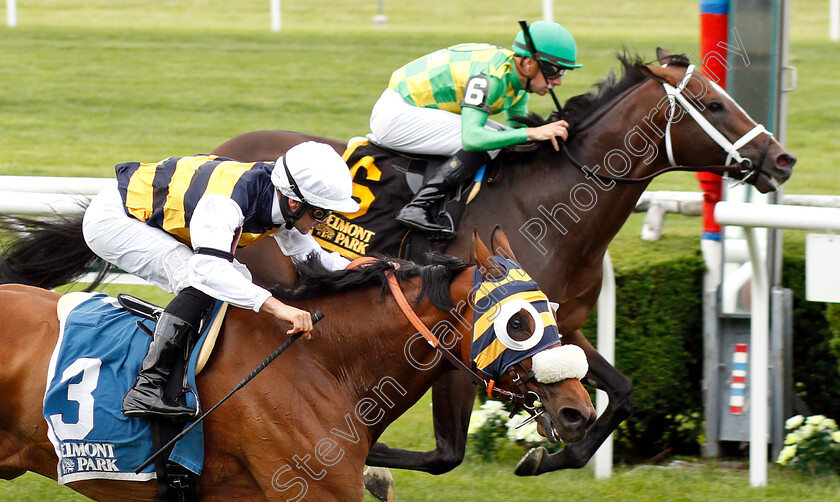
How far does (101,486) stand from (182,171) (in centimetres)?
98

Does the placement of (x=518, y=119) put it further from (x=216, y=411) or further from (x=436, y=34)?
(x=436, y=34)

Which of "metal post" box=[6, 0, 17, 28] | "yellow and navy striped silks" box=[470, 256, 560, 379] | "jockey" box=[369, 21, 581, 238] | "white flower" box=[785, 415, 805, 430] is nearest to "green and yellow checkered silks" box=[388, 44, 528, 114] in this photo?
"jockey" box=[369, 21, 581, 238]

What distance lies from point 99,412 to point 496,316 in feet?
3.89

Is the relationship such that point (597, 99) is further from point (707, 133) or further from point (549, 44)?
point (707, 133)

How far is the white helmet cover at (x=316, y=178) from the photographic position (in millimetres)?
3223

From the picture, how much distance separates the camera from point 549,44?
178 inches

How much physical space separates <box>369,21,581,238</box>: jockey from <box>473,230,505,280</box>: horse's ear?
4.50 ft

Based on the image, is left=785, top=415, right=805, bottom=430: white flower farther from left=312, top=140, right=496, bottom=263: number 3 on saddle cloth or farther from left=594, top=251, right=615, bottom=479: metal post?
left=312, top=140, right=496, bottom=263: number 3 on saddle cloth

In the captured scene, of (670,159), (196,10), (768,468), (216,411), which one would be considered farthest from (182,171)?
(196,10)

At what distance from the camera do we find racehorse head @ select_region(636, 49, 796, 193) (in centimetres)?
446

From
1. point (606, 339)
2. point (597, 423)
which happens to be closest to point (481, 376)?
point (597, 423)

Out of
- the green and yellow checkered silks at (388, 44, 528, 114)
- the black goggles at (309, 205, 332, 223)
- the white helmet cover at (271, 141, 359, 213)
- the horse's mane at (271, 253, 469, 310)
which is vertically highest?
the green and yellow checkered silks at (388, 44, 528, 114)

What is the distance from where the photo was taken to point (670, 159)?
449 centimetres

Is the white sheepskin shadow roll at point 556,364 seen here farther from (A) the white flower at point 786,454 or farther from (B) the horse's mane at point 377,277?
(A) the white flower at point 786,454
